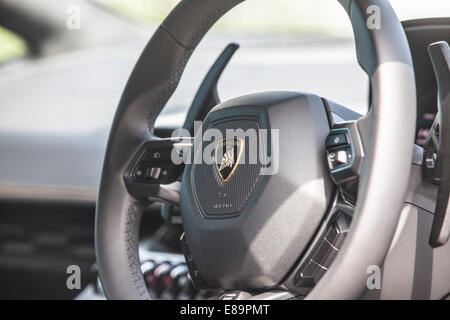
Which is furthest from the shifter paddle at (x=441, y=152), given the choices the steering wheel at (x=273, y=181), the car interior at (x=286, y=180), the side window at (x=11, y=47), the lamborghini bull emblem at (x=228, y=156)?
the side window at (x=11, y=47)

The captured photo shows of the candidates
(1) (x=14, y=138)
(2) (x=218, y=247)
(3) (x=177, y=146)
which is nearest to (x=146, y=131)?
(3) (x=177, y=146)

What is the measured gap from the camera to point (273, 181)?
0.94 meters

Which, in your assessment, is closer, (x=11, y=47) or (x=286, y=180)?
(x=286, y=180)

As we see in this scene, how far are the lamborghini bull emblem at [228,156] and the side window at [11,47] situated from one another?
2293 mm

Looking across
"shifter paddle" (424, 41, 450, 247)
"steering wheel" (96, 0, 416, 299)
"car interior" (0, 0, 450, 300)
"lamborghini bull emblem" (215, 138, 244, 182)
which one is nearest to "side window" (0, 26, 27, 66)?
"car interior" (0, 0, 450, 300)

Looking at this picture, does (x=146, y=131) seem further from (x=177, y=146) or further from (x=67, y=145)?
(x=67, y=145)

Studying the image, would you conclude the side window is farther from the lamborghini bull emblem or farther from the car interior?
the lamborghini bull emblem

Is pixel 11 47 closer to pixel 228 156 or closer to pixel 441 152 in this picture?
pixel 228 156

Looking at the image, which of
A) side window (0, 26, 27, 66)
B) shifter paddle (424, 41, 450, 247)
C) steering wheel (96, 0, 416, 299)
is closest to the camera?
steering wheel (96, 0, 416, 299)

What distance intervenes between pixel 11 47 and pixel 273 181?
8.17 ft

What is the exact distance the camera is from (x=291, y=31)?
2820 mm

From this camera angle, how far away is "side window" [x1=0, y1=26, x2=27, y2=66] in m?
3.05

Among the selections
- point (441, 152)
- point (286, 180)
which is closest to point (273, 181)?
point (286, 180)

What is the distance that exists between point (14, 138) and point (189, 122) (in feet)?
5.47
